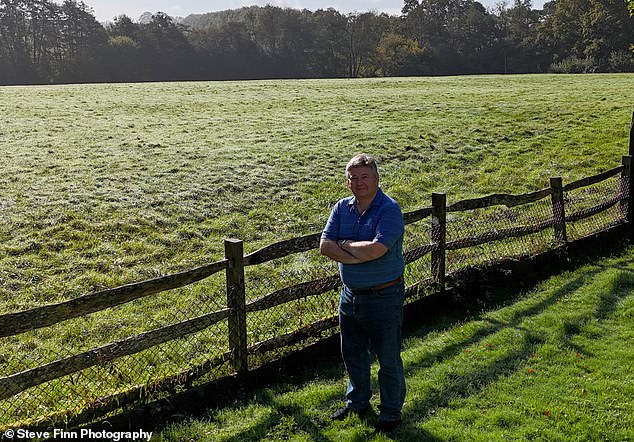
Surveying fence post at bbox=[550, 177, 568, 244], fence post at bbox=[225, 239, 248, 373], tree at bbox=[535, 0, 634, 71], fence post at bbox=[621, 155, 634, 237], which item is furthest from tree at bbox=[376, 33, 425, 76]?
fence post at bbox=[225, 239, 248, 373]

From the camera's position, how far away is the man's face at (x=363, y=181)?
186 inches

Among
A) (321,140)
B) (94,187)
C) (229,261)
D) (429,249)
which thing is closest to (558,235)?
(429,249)

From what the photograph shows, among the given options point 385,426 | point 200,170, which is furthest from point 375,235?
point 200,170

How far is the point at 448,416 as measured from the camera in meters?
5.18

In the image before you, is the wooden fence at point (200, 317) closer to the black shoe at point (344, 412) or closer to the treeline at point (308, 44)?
the black shoe at point (344, 412)

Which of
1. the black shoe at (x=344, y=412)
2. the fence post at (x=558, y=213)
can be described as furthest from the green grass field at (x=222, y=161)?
the black shoe at (x=344, y=412)

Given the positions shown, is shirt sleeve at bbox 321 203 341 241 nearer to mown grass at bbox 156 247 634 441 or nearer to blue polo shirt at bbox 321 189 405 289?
blue polo shirt at bbox 321 189 405 289

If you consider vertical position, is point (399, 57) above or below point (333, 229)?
above

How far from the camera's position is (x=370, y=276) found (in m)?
4.78

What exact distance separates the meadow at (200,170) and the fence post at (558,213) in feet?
→ 14.1

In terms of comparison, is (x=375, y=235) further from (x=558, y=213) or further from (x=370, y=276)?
(x=558, y=213)

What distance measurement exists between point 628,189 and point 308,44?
74.8 metres

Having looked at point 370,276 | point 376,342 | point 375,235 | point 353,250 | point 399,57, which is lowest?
point 376,342

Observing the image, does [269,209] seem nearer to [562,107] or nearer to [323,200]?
[323,200]
